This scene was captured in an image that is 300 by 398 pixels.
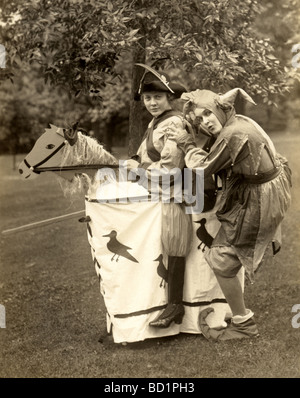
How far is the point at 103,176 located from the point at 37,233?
2.19 m

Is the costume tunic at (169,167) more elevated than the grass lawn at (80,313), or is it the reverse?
the costume tunic at (169,167)

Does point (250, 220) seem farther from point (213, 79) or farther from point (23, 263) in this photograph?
point (23, 263)

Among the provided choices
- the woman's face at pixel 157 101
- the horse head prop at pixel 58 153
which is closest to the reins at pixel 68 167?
the horse head prop at pixel 58 153

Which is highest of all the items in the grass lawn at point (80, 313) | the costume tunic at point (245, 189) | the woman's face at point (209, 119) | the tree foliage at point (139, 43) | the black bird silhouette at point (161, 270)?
the tree foliage at point (139, 43)

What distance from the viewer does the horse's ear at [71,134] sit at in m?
4.06

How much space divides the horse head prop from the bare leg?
119 centimetres

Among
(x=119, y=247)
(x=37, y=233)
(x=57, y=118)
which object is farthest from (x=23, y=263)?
(x=119, y=247)

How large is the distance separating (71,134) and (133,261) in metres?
0.91

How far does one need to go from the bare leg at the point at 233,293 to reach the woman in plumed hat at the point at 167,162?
10.9 inches

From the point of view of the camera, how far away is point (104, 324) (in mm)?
4633

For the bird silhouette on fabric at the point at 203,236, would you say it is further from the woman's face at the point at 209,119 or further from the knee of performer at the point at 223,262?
the woman's face at the point at 209,119

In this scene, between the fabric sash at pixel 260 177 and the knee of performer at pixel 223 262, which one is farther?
the knee of performer at pixel 223 262

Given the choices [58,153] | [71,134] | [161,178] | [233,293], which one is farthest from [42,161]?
[233,293]

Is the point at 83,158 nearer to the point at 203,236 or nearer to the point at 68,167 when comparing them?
the point at 68,167
